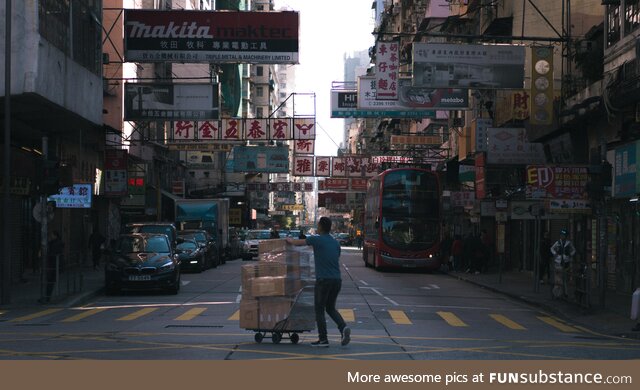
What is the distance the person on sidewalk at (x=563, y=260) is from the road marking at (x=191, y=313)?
898 cm

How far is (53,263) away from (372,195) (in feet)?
69.3

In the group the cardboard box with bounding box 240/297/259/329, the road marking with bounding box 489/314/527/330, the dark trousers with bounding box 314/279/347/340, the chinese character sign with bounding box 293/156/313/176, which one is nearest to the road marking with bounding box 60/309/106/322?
the cardboard box with bounding box 240/297/259/329

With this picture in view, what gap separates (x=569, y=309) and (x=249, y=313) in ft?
36.5

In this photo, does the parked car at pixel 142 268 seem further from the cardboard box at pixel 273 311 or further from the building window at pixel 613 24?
the building window at pixel 613 24

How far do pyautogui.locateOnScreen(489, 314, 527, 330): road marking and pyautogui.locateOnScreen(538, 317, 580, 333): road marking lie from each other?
2.64 ft

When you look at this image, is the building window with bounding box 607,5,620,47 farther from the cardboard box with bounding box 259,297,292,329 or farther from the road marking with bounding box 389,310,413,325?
the cardboard box with bounding box 259,297,292,329

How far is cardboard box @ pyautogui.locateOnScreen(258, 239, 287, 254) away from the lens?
577 inches

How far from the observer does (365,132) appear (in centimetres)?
12131

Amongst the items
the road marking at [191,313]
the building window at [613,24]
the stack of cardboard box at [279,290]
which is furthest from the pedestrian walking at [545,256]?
the stack of cardboard box at [279,290]

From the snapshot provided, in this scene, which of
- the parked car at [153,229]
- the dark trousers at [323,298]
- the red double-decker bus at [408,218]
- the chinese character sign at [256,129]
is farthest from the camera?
the chinese character sign at [256,129]

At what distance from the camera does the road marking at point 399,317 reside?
1905 cm

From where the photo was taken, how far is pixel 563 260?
939 inches

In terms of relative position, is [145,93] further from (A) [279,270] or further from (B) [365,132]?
(B) [365,132]

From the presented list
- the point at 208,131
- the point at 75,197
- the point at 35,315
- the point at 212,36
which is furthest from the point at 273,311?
the point at 208,131
